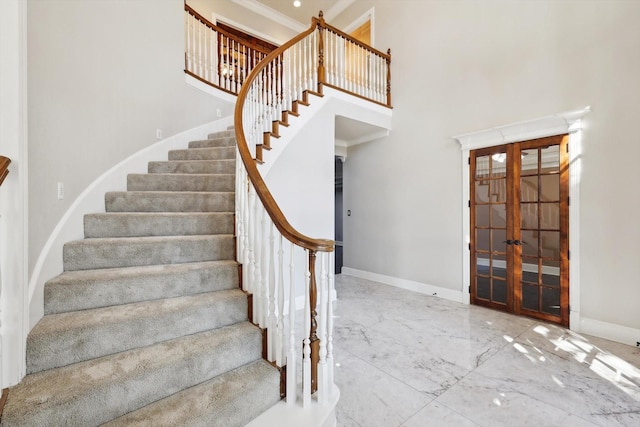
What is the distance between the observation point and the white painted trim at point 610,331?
2.70 metres

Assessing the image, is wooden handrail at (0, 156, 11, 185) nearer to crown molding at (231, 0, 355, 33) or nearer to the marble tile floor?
the marble tile floor

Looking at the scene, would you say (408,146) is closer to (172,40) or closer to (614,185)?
(614,185)

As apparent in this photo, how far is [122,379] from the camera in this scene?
4.43 ft

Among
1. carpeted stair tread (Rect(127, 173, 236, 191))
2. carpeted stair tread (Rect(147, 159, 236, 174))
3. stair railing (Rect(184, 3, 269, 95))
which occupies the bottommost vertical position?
carpeted stair tread (Rect(127, 173, 236, 191))

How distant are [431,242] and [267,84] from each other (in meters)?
3.29

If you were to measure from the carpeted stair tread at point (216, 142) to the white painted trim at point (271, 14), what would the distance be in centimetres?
375

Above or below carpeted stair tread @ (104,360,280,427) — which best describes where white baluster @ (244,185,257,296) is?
above

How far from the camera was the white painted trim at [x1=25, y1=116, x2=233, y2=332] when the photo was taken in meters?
1.66

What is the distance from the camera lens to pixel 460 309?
12.1 ft

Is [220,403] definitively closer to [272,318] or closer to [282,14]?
[272,318]

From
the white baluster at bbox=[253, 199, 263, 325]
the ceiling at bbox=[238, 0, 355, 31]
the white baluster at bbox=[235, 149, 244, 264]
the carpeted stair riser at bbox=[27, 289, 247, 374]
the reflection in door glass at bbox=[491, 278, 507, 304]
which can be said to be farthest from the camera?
the ceiling at bbox=[238, 0, 355, 31]

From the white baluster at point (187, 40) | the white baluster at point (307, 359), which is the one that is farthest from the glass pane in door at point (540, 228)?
the white baluster at point (187, 40)

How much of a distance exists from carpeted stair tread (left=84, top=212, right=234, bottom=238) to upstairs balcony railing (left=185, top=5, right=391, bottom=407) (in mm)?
388

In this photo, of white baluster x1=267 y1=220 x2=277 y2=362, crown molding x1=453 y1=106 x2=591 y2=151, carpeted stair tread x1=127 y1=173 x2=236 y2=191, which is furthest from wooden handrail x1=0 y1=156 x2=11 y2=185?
crown molding x1=453 y1=106 x2=591 y2=151
